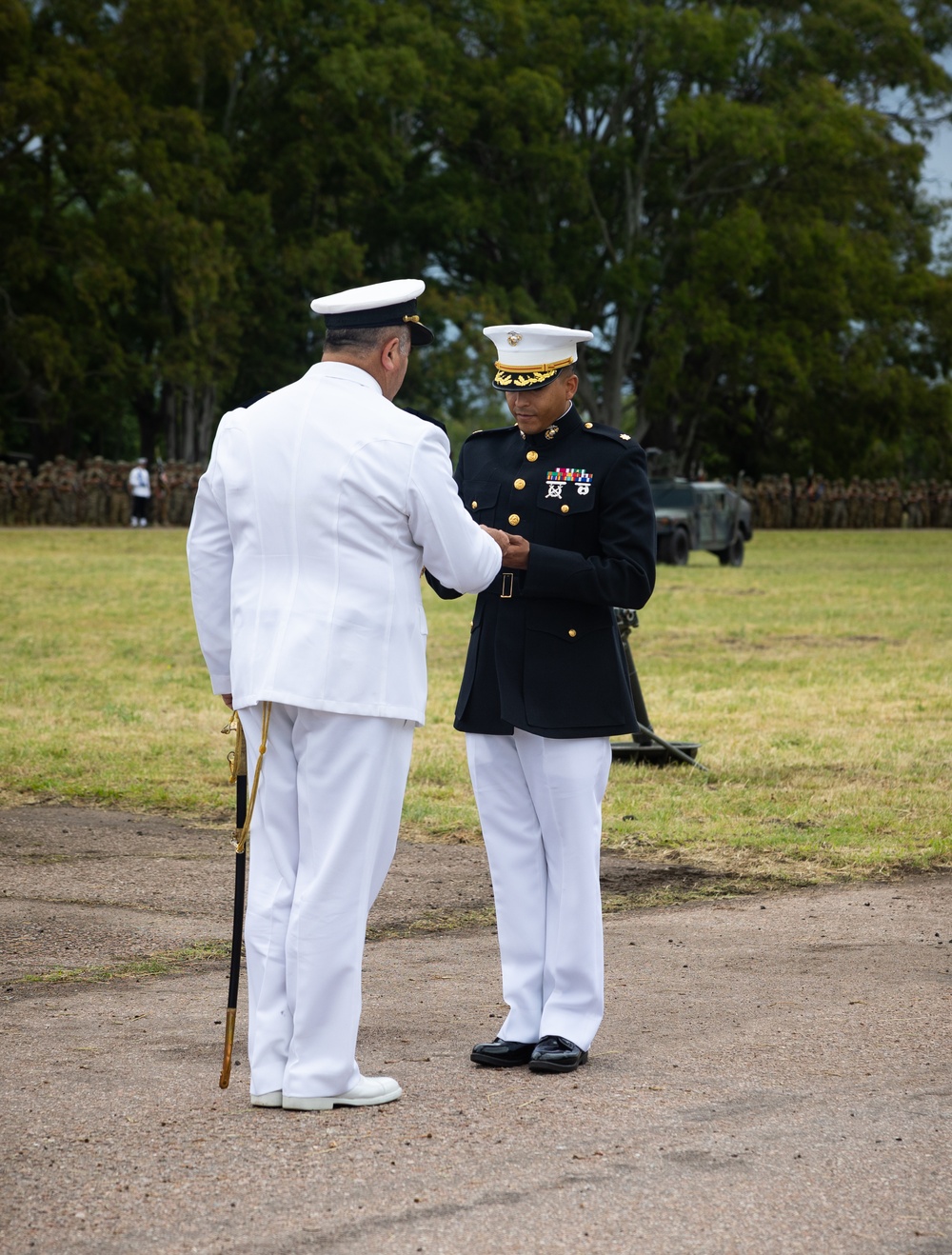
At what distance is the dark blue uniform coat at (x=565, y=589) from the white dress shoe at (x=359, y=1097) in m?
0.97

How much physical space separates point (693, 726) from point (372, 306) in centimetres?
790

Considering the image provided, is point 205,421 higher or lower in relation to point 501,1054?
higher

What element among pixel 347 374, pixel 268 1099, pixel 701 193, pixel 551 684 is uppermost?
pixel 701 193

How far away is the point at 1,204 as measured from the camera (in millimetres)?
44688

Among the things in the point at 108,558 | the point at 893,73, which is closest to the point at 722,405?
the point at 893,73

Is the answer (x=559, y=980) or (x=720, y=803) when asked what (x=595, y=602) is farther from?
(x=720, y=803)

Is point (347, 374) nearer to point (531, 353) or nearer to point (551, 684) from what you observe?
point (531, 353)

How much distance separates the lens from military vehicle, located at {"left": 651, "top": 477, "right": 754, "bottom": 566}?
31.4m

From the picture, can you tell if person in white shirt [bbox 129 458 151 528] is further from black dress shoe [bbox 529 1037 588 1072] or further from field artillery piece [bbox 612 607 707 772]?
black dress shoe [bbox 529 1037 588 1072]

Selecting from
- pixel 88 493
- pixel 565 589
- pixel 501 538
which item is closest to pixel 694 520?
pixel 88 493

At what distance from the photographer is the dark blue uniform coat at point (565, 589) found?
4652mm

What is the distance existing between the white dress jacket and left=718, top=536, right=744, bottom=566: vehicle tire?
28557 millimetres

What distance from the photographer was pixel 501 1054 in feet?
15.1

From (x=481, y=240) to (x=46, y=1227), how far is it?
2049 inches
